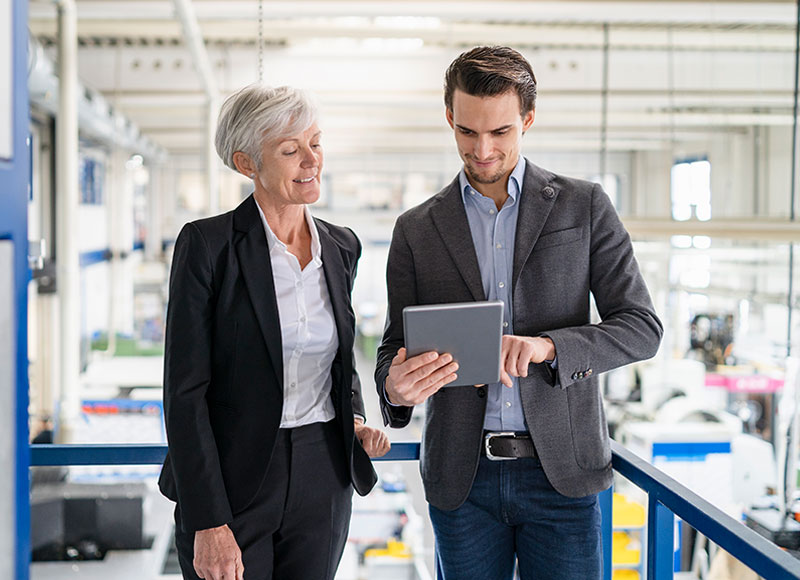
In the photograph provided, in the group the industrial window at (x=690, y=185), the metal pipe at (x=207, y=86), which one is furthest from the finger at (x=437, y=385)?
the industrial window at (x=690, y=185)

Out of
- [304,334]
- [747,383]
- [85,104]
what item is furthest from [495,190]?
[747,383]

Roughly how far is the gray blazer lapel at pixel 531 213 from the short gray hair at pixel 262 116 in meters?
0.46

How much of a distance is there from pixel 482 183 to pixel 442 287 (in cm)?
23

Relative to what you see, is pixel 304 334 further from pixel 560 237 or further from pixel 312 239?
pixel 560 237

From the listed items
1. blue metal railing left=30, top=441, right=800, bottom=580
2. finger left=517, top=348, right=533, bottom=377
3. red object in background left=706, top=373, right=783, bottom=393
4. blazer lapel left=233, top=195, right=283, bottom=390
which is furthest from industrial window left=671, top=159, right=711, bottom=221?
blazer lapel left=233, top=195, right=283, bottom=390

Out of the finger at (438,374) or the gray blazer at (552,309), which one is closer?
the finger at (438,374)

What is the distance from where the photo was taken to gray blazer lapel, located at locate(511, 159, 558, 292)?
63.6 inches

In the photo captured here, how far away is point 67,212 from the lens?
5.74 meters

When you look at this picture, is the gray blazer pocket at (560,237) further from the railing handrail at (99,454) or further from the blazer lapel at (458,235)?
the railing handrail at (99,454)

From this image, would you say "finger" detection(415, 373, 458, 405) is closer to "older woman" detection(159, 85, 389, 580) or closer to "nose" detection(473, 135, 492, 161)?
"older woman" detection(159, 85, 389, 580)

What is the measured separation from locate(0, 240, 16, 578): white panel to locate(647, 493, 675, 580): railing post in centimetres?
125

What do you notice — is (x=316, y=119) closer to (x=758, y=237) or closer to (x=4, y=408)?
(x=4, y=408)

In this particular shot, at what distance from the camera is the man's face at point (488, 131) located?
1.55 metres

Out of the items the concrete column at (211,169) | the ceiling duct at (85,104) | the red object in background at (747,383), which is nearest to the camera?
the ceiling duct at (85,104)
